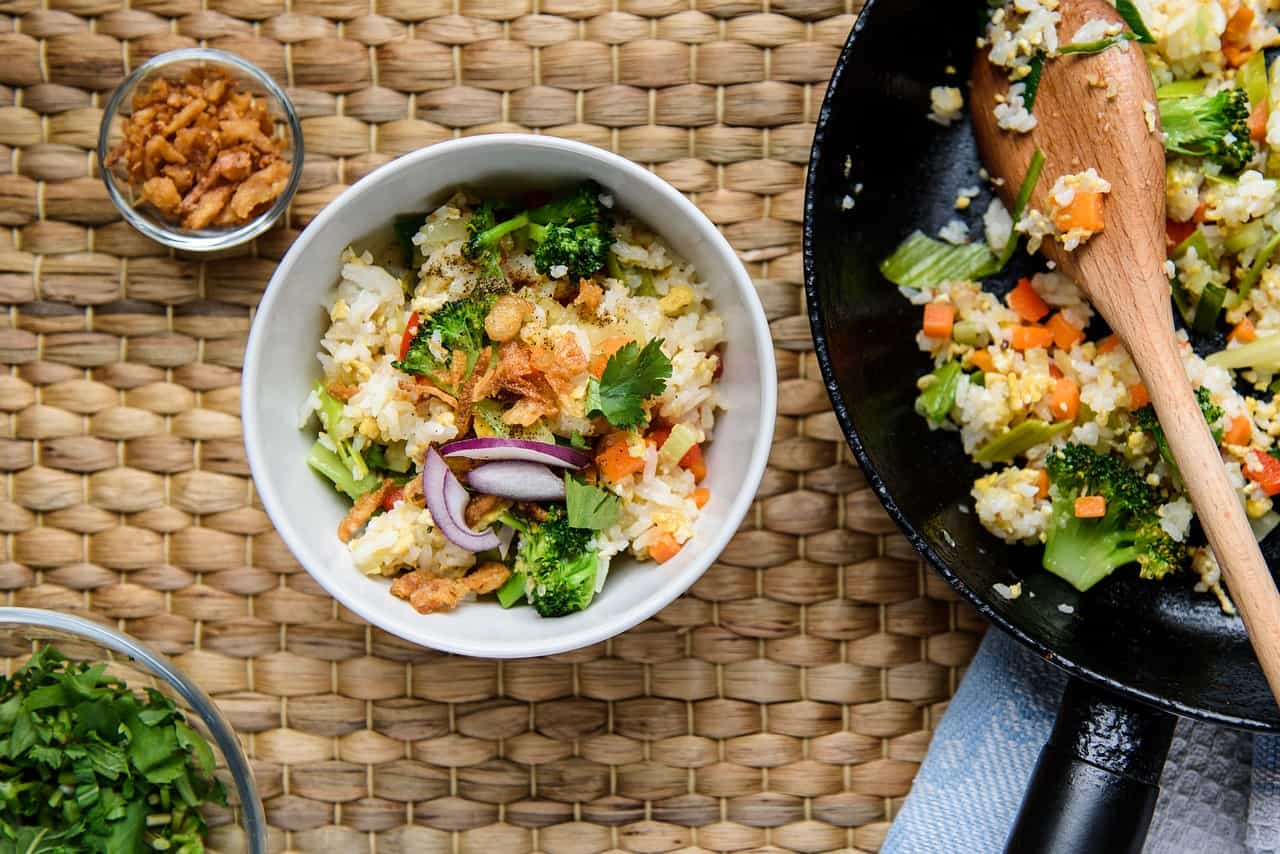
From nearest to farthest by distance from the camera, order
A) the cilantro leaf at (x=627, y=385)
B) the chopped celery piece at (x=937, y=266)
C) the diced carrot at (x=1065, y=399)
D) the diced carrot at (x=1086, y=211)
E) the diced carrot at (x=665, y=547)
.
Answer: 1. the cilantro leaf at (x=627, y=385)
2. the diced carrot at (x=665, y=547)
3. the diced carrot at (x=1086, y=211)
4. the diced carrot at (x=1065, y=399)
5. the chopped celery piece at (x=937, y=266)

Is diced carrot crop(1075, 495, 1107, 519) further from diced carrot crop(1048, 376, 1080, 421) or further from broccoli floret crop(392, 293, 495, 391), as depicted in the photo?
broccoli floret crop(392, 293, 495, 391)

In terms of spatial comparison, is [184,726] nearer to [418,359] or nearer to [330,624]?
[330,624]

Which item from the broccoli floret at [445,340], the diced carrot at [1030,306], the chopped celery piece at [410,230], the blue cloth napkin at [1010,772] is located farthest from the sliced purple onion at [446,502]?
the diced carrot at [1030,306]

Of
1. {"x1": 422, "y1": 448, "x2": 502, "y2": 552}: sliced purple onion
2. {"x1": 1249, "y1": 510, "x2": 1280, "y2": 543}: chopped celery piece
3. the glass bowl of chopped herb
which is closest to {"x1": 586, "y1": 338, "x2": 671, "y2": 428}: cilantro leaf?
{"x1": 422, "y1": 448, "x2": 502, "y2": 552}: sliced purple onion

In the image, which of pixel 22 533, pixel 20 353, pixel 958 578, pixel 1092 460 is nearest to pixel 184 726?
pixel 22 533

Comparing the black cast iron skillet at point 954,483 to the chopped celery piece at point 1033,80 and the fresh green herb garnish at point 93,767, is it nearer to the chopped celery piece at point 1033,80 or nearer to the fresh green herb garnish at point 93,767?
the chopped celery piece at point 1033,80

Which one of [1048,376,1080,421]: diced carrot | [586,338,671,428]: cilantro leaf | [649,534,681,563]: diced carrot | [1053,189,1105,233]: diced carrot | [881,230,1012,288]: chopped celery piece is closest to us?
[586,338,671,428]: cilantro leaf
